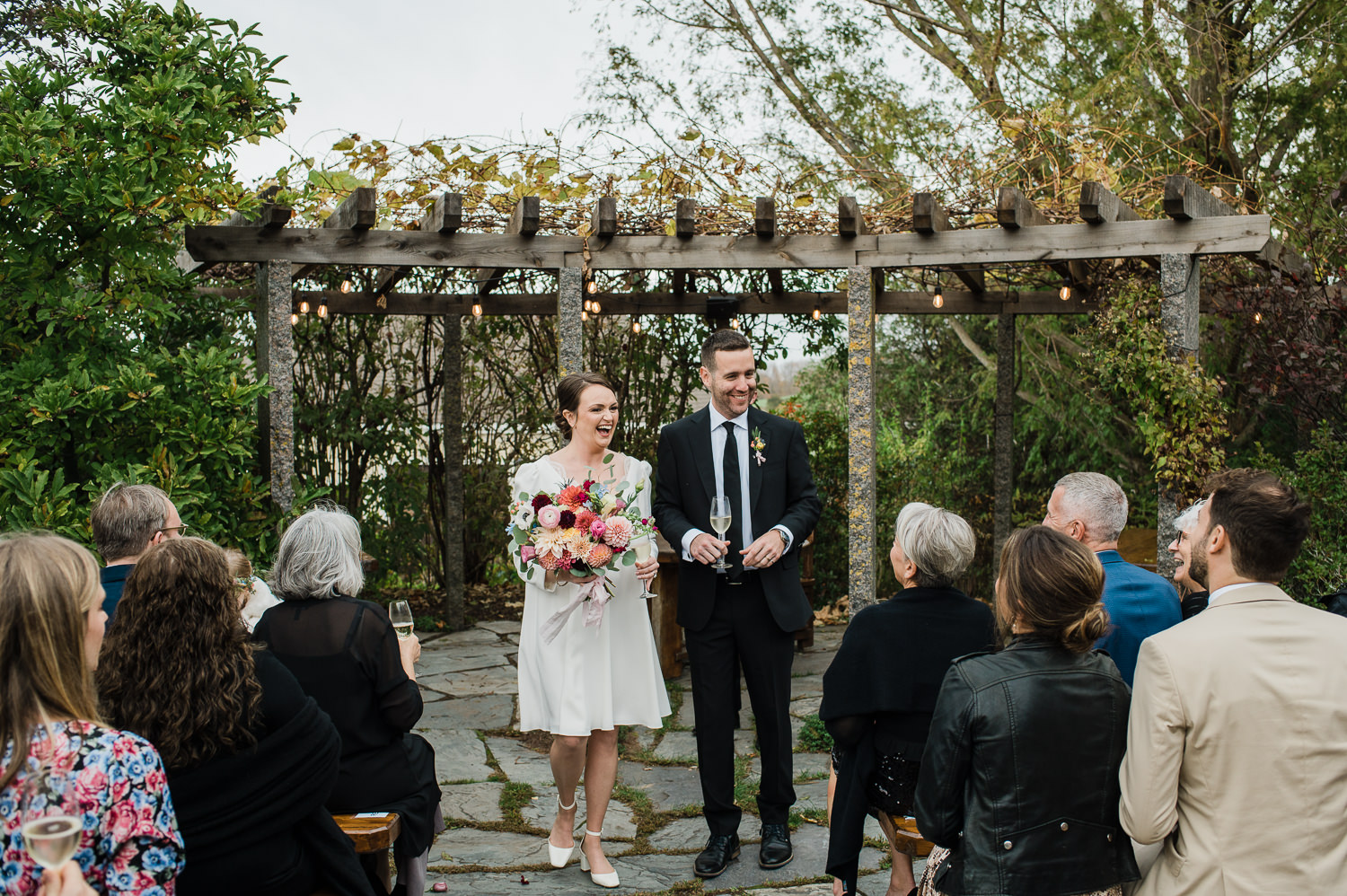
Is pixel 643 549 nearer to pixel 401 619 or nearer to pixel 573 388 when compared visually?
pixel 573 388

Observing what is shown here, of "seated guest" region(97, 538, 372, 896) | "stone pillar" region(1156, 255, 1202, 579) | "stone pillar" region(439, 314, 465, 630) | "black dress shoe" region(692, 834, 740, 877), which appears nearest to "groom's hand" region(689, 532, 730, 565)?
"black dress shoe" region(692, 834, 740, 877)

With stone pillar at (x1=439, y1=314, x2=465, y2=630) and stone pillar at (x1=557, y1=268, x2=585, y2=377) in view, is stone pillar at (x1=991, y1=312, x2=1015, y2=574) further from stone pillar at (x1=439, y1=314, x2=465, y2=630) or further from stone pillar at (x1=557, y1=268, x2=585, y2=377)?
stone pillar at (x1=439, y1=314, x2=465, y2=630)

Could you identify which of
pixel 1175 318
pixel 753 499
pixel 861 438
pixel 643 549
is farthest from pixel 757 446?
pixel 1175 318

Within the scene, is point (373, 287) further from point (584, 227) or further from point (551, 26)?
point (551, 26)

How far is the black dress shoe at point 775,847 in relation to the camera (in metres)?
3.74

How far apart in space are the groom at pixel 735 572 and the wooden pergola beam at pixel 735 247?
205 cm

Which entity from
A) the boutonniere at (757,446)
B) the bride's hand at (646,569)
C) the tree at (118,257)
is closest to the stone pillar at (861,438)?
the boutonniere at (757,446)

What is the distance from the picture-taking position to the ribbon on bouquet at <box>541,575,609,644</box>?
3.64 m

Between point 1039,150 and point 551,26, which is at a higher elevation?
point 551,26

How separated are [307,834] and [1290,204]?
906 cm

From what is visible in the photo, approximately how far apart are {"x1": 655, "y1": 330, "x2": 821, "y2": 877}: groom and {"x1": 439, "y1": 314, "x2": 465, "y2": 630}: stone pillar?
4.37m

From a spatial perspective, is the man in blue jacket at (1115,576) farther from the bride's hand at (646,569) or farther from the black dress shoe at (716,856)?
the black dress shoe at (716,856)

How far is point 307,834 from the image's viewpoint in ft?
7.82

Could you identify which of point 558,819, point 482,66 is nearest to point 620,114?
point 482,66
